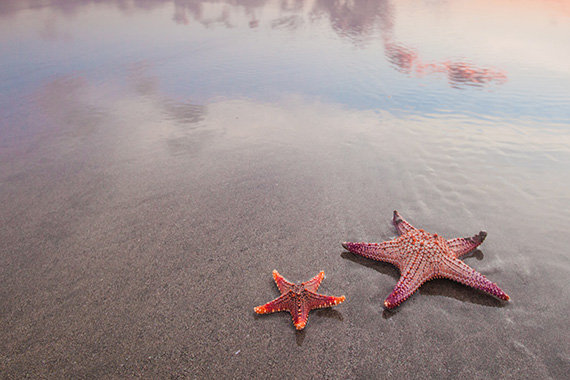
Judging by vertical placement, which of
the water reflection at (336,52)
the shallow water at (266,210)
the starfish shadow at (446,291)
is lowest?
the starfish shadow at (446,291)

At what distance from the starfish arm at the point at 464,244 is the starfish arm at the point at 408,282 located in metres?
0.47

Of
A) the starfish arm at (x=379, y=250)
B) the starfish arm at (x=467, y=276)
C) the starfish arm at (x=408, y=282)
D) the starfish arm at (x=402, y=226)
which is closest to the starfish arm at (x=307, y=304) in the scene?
the starfish arm at (x=408, y=282)

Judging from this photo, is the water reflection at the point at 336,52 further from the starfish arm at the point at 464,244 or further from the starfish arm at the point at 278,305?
the starfish arm at the point at 278,305

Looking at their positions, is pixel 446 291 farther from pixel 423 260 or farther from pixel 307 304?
pixel 307 304

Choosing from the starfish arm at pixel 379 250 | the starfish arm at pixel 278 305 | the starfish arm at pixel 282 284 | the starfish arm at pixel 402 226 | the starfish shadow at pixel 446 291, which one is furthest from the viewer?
the starfish arm at pixel 402 226

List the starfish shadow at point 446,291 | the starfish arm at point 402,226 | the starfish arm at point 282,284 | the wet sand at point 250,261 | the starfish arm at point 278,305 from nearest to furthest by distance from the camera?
the wet sand at point 250,261 → the starfish arm at point 278,305 → the starfish arm at point 282,284 → the starfish shadow at point 446,291 → the starfish arm at point 402,226

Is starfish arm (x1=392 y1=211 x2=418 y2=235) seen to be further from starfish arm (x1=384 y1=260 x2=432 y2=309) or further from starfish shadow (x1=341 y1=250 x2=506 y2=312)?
starfish arm (x1=384 y1=260 x2=432 y2=309)

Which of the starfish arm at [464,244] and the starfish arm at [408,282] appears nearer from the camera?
the starfish arm at [408,282]

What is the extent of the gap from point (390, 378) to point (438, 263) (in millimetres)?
1117

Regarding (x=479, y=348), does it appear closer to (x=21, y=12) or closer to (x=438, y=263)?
(x=438, y=263)

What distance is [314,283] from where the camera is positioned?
2.74 m

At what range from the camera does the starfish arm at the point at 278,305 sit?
2.53 metres

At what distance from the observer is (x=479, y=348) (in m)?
2.46

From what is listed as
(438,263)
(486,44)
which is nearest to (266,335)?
(438,263)
